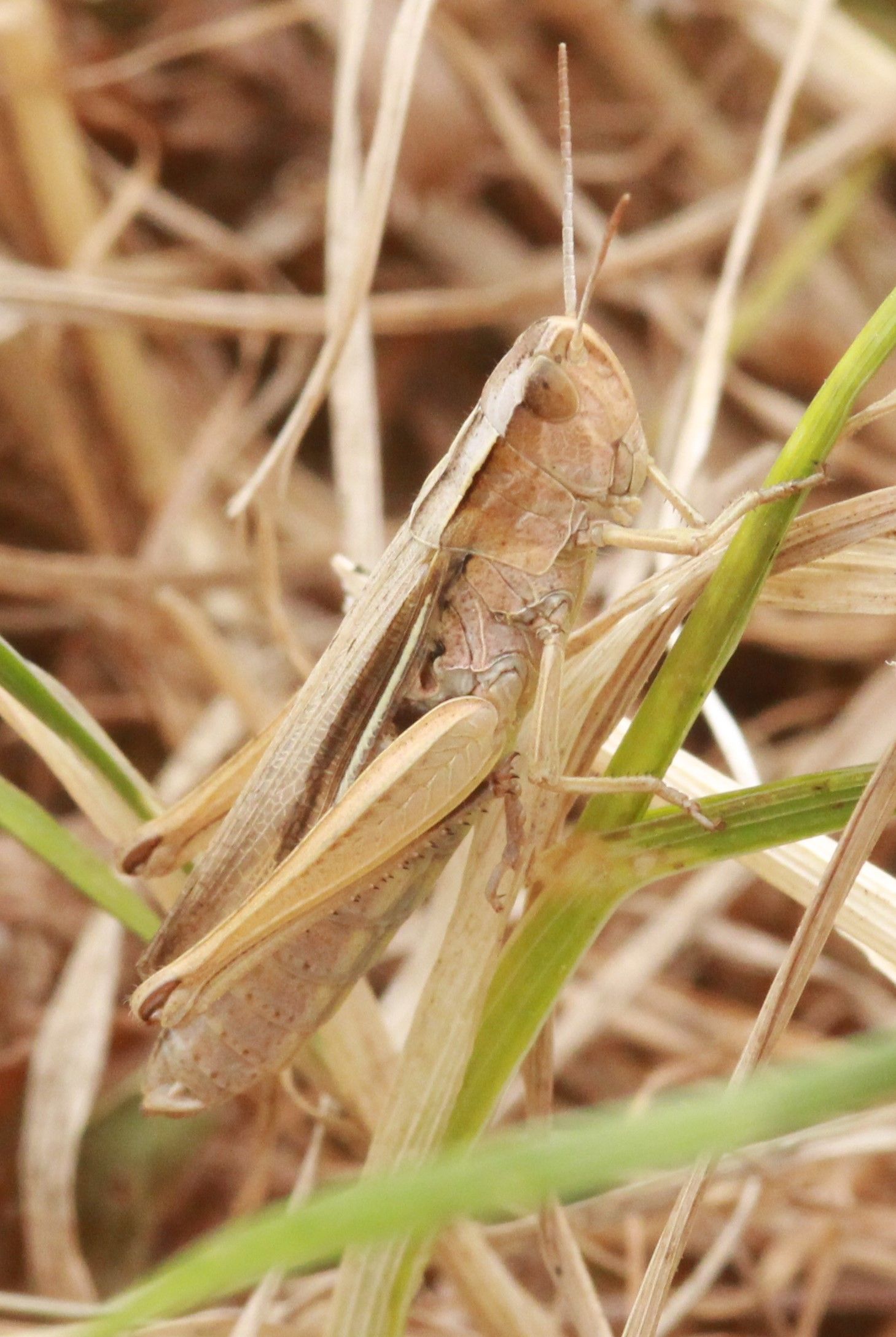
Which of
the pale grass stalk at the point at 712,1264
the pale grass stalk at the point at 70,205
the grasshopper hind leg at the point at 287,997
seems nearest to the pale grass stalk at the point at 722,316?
the grasshopper hind leg at the point at 287,997

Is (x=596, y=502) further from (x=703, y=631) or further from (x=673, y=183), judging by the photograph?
(x=673, y=183)

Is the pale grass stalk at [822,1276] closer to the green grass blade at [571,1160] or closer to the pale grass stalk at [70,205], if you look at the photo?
the green grass blade at [571,1160]

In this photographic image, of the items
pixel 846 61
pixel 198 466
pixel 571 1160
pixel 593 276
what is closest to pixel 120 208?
pixel 198 466

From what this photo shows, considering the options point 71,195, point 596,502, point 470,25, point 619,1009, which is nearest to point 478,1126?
point 596,502

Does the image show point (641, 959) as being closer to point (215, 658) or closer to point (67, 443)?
point (215, 658)

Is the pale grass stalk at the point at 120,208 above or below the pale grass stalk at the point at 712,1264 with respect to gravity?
above

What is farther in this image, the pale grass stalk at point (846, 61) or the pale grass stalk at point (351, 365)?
the pale grass stalk at point (846, 61)
